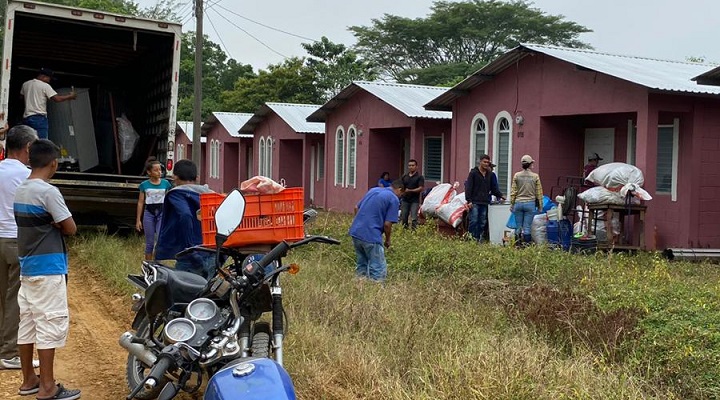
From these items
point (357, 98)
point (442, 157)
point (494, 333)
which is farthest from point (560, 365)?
point (357, 98)

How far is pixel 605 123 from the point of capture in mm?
15203

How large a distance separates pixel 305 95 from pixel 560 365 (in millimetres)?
36418

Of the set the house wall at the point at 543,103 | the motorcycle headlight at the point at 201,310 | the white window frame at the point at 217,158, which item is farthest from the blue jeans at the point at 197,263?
the white window frame at the point at 217,158

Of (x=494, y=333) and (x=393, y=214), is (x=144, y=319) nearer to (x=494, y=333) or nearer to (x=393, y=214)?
(x=494, y=333)

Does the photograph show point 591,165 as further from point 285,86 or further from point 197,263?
point 285,86


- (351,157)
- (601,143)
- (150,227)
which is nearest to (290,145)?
(351,157)

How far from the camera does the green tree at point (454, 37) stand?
42.5 metres

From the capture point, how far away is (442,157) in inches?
779

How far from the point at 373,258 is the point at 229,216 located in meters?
5.43

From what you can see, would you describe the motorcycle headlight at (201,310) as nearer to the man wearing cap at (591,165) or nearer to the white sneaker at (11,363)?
the white sneaker at (11,363)

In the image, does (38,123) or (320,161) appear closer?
(38,123)

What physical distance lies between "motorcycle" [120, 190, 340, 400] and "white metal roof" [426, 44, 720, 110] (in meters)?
9.18

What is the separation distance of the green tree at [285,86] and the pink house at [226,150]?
518 cm

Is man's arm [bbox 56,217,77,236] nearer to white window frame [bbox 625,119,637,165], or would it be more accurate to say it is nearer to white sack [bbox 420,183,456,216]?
white sack [bbox 420,183,456,216]
